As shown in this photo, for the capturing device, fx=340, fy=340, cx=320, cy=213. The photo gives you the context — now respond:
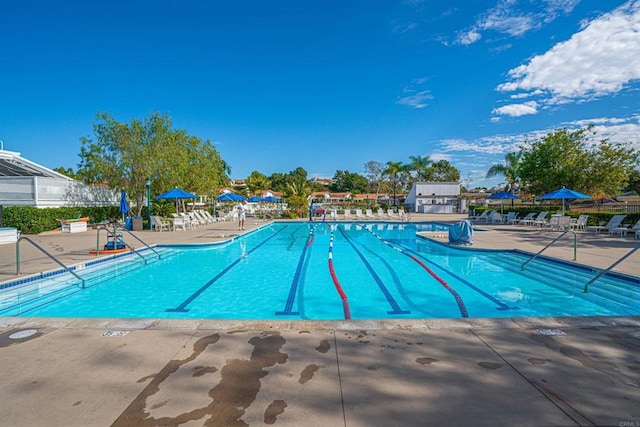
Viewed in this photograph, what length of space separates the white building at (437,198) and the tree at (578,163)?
47.3 feet

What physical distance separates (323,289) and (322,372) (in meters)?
4.29

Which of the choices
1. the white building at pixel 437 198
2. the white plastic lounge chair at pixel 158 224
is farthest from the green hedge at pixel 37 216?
the white building at pixel 437 198

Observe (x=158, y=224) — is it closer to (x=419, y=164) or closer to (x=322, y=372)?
(x=322, y=372)

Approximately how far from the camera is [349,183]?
263ft

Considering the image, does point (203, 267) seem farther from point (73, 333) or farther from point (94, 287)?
point (73, 333)

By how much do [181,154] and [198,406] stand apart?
20.0m

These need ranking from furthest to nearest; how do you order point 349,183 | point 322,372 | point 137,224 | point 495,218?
1. point 349,183
2. point 495,218
3. point 137,224
4. point 322,372

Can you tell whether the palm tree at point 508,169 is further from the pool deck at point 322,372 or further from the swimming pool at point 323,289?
the pool deck at point 322,372

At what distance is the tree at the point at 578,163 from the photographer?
21375 mm

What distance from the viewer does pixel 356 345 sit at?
11.1ft

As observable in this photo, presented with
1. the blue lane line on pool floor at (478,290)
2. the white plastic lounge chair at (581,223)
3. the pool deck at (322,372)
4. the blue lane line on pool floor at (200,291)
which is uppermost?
the white plastic lounge chair at (581,223)

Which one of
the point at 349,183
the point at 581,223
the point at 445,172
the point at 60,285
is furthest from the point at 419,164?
the point at 60,285

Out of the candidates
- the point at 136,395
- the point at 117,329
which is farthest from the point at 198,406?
the point at 117,329

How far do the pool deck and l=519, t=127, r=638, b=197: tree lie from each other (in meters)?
22.7
